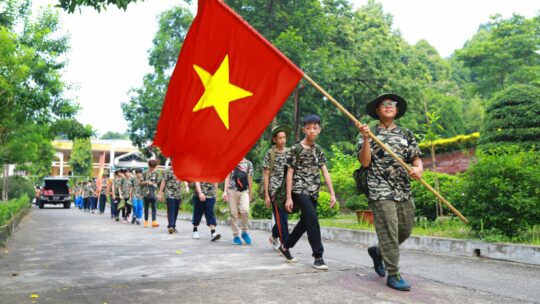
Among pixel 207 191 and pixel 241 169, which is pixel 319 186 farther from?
pixel 207 191

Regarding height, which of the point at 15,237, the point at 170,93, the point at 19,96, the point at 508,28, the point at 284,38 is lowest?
the point at 15,237

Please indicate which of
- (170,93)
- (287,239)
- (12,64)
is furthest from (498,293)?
(12,64)

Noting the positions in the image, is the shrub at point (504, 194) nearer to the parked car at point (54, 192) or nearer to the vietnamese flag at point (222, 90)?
the vietnamese flag at point (222, 90)

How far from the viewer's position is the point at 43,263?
22.7 ft

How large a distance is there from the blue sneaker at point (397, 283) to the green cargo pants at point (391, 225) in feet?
0.15

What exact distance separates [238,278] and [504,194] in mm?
4094

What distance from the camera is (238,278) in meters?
5.46

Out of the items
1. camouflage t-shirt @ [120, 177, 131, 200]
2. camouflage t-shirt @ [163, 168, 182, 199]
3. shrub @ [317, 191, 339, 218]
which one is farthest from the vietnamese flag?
camouflage t-shirt @ [120, 177, 131, 200]

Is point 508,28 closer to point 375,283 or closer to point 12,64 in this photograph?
point 12,64

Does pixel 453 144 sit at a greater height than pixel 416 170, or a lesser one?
greater

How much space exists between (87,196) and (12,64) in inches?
774

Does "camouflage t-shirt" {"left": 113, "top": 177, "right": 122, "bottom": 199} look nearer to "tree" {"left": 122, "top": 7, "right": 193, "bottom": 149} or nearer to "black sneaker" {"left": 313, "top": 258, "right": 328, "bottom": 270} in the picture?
"black sneaker" {"left": 313, "top": 258, "right": 328, "bottom": 270}

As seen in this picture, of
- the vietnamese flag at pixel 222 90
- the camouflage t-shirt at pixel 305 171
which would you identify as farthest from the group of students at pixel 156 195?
the vietnamese flag at pixel 222 90

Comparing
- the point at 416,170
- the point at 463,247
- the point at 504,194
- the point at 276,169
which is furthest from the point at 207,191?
the point at 416,170
